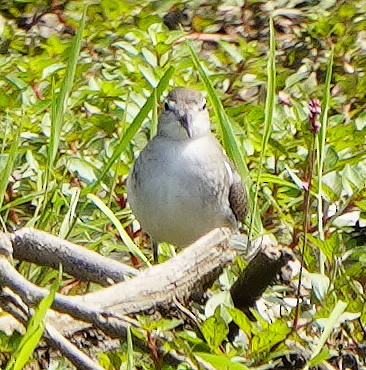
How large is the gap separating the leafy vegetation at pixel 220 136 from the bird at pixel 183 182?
3.5 inches

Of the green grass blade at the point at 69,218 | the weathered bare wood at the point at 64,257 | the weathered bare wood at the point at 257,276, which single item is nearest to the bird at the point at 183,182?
the green grass blade at the point at 69,218

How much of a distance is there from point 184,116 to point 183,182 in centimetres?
39

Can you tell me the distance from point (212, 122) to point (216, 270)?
215 centimetres

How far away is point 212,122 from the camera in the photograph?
627 cm

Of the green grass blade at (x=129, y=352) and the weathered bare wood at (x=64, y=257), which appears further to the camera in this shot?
the weathered bare wood at (x=64, y=257)

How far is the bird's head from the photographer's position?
558 cm

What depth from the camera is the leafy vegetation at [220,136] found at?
3928 mm

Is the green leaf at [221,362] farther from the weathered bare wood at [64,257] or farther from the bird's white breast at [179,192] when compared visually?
the bird's white breast at [179,192]

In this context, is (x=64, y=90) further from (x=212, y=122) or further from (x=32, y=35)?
(x=32, y=35)

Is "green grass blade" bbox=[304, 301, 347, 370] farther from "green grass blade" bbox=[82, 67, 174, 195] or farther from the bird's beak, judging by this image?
the bird's beak

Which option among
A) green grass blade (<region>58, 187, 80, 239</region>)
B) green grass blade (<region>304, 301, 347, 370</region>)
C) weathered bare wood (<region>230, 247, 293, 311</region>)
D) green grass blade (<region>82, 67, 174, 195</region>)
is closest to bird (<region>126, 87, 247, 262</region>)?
green grass blade (<region>58, 187, 80, 239</region>)

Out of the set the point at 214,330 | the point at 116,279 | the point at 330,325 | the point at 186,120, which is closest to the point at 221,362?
the point at 214,330

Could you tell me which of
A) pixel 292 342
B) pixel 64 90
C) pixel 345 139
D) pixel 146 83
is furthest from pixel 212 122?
pixel 292 342

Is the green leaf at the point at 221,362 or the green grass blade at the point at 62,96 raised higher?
the green grass blade at the point at 62,96
